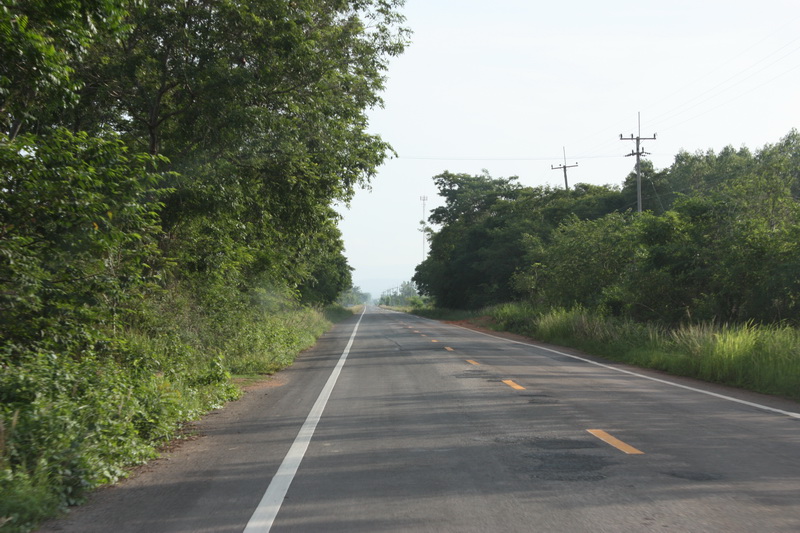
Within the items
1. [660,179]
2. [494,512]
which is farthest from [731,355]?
[660,179]

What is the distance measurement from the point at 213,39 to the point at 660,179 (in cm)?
5374

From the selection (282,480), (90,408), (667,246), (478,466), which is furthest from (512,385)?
(667,246)

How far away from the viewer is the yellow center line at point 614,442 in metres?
6.69

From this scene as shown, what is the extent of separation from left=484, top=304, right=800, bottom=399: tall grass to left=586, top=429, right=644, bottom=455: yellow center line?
16.8ft

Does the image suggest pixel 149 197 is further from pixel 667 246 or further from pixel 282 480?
pixel 667 246

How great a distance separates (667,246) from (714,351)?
9.23 metres

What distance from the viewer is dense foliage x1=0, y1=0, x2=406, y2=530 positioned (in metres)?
6.87

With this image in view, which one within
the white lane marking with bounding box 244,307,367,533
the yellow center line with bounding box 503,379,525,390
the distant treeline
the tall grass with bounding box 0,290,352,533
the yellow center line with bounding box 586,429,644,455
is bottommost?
the white lane marking with bounding box 244,307,367,533

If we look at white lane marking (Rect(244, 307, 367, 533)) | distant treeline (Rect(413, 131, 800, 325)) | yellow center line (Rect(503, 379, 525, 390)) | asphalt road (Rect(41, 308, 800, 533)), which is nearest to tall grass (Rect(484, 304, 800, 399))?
asphalt road (Rect(41, 308, 800, 533))

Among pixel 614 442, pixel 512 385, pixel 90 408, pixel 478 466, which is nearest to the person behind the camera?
pixel 478 466

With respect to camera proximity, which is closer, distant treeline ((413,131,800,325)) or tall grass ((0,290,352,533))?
tall grass ((0,290,352,533))

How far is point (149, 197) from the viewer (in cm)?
1283

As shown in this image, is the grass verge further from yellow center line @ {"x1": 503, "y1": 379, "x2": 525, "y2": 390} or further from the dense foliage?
the dense foliage

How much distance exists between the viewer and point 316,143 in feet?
52.8
